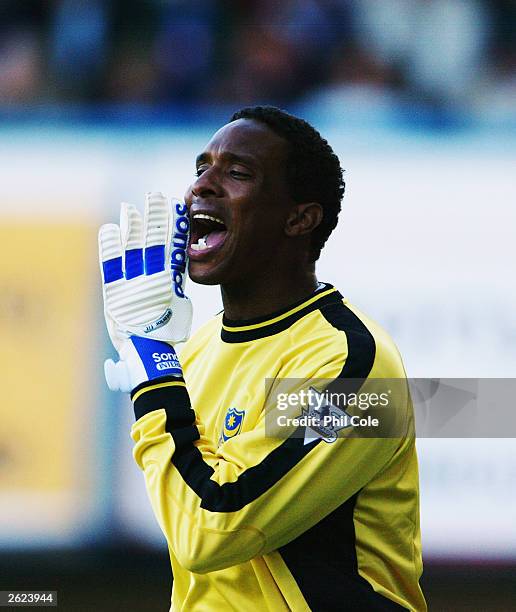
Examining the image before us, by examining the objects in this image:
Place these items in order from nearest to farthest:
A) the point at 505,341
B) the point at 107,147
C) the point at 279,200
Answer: the point at 279,200
the point at 505,341
the point at 107,147

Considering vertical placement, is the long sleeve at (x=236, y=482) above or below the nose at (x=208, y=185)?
below

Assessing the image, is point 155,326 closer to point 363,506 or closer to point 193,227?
point 193,227

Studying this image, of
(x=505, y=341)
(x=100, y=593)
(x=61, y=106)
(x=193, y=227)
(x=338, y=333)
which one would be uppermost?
(x=61, y=106)

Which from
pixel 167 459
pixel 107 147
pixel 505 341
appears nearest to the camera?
pixel 167 459

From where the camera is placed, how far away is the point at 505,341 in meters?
4.30

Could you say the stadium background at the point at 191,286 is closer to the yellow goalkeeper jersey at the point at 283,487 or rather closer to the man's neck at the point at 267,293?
the man's neck at the point at 267,293

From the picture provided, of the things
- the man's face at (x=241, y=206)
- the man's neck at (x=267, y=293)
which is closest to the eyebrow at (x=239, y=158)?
the man's face at (x=241, y=206)

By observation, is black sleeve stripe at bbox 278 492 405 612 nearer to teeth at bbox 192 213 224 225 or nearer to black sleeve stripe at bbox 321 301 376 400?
black sleeve stripe at bbox 321 301 376 400

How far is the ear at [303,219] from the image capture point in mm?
2404

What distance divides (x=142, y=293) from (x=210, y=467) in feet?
1.42

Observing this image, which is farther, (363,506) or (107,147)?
(107,147)

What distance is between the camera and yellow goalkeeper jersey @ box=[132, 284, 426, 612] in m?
1.96

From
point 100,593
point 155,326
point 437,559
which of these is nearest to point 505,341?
point 437,559

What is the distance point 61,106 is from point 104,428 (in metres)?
1.58
